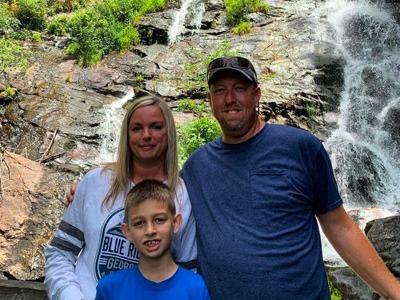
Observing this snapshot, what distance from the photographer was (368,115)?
13531 millimetres

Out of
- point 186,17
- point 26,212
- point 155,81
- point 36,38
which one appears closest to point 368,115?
point 155,81

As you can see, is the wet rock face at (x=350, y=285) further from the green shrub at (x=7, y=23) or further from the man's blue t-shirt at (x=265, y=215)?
the green shrub at (x=7, y=23)

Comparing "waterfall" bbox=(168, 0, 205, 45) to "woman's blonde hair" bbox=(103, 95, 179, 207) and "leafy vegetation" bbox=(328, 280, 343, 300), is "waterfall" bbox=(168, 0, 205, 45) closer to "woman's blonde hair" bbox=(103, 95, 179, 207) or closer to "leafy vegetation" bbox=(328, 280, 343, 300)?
"leafy vegetation" bbox=(328, 280, 343, 300)

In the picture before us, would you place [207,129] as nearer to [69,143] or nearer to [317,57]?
[69,143]

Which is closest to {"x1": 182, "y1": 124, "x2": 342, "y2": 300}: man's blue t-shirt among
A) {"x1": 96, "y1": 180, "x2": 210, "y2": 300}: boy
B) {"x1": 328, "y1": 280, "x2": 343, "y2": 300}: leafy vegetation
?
{"x1": 96, "y1": 180, "x2": 210, "y2": 300}: boy

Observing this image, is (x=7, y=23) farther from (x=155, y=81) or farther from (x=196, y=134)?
(x=196, y=134)

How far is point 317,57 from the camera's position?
15.0 meters

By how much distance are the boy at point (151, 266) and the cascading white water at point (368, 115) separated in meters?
7.53

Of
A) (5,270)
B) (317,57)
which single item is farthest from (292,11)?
(5,270)

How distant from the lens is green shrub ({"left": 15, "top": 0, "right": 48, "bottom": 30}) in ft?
68.2

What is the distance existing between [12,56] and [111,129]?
5397 millimetres

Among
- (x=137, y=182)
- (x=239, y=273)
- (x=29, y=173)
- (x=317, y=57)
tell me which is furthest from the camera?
(x=317, y=57)

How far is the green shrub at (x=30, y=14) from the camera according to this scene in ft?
68.2

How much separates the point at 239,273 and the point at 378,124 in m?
11.5
